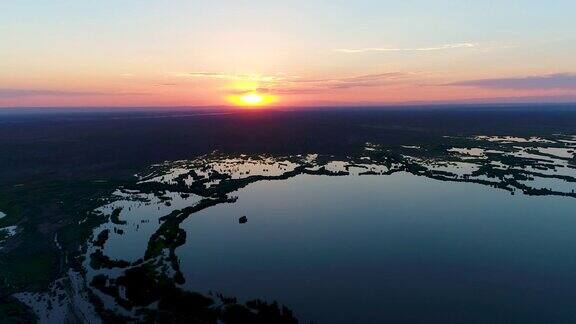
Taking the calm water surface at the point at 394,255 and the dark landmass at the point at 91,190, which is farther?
the dark landmass at the point at 91,190

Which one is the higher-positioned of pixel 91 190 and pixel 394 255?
pixel 91 190

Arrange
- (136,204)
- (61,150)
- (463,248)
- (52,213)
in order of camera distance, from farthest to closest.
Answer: (61,150), (136,204), (52,213), (463,248)

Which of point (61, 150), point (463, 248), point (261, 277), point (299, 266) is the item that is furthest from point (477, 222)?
point (61, 150)

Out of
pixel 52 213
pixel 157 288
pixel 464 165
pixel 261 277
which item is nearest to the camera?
pixel 157 288

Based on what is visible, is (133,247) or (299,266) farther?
(133,247)

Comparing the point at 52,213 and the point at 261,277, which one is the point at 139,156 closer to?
the point at 52,213

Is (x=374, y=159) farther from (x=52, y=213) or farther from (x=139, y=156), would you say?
(x=52, y=213)

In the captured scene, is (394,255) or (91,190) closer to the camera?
(394,255)

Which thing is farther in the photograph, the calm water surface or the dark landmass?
the dark landmass

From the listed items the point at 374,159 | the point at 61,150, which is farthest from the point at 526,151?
the point at 61,150
